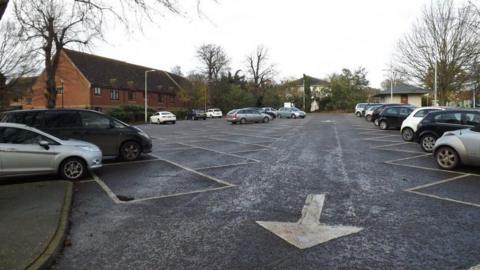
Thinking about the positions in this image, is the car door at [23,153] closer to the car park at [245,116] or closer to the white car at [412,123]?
the white car at [412,123]

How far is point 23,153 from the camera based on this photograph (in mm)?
9570

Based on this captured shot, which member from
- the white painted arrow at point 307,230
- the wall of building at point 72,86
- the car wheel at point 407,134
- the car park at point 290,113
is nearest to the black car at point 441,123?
the car wheel at point 407,134

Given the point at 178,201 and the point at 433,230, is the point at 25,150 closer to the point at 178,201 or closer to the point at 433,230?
the point at 178,201

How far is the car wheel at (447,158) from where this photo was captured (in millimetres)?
10664

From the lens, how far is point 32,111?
1266 centimetres

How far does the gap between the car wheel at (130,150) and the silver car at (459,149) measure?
9.05m

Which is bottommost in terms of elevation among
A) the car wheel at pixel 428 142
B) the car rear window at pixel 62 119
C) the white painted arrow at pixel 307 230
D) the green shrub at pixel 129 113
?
the white painted arrow at pixel 307 230

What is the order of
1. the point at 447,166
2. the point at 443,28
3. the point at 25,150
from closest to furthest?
1. the point at 25,150
2. the point at 447,166
3. the point at 443,28

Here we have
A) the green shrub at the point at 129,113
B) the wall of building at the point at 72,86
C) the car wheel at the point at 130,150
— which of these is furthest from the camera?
the wall of building at the point at 72,86

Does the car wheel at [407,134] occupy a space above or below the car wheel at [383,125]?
below

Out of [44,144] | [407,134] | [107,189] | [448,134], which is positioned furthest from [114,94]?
[448,134]

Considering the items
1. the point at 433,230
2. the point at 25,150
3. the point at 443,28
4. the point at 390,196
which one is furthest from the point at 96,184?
the point at 443,28

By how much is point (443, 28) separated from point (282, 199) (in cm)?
3209

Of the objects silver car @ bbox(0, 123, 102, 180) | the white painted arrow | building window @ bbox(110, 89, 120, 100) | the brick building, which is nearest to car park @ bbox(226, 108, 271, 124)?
the brick building
